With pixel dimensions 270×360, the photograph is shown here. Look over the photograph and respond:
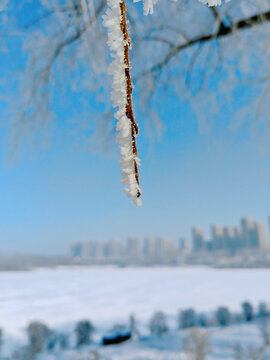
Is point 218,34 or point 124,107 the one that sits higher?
point 218,34

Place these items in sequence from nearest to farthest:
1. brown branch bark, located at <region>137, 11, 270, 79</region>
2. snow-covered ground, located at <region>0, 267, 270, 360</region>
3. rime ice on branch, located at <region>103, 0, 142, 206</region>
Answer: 1. rime ice on branch, located at <region>103, 0, 142, 206</region>
2. brown branch bark, located at <region>137, 11, 270, 79</region>
3. snow-covered ground, located at <region>0, 267, 270, 360</region>

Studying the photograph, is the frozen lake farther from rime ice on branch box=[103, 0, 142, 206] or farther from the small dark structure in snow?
rime ice on branch box=[103, 0, 142, 206]

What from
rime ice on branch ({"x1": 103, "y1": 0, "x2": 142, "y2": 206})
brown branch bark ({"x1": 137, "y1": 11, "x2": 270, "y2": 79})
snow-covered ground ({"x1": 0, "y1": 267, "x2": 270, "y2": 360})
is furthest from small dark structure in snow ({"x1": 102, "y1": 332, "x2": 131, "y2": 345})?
rime ice on branch ({"x1": 103, "y1": 0, "x2": 142, "y2": 206})

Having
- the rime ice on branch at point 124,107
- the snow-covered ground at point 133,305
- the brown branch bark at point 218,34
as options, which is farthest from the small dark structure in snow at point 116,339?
the rime ice on branch at point 124,107

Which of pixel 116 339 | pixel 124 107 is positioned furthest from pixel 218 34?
pixel 116 339

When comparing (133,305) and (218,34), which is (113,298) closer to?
(133,305)

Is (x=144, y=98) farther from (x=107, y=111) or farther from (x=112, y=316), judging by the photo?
(x=112, y=316)
